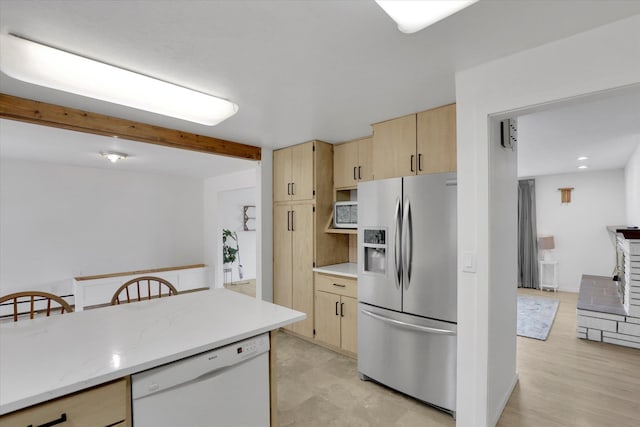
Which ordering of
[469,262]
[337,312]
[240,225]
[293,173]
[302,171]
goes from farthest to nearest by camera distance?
1. [240,225]
2. [293,173]
3. [302,171]
4. [337,312]
5. [469,262]

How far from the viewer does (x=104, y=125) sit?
2.71 meters

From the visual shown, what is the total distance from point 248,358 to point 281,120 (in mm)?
2130

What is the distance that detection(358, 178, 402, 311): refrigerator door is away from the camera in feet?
8.21

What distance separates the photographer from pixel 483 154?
189 cm

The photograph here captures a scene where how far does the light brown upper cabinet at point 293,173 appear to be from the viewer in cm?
364

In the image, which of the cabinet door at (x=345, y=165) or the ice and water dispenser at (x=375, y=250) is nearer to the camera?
the ice and water dispenser at (x=375, y=250)

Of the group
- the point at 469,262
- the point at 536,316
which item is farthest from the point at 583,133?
the point at 536,316

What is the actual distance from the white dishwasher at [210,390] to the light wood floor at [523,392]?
0.81 m

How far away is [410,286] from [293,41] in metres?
1.91

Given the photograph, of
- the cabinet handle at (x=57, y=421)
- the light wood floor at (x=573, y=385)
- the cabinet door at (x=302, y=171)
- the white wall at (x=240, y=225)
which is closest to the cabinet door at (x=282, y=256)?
the cabinet door at (x=302, y=171)

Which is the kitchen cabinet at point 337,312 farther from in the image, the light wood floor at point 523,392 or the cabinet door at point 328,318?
the light wood floor at point 523,392

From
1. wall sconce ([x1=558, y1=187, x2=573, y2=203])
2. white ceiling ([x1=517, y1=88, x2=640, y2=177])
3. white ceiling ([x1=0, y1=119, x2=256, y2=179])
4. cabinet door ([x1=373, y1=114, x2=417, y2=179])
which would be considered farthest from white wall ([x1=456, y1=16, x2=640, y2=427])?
wall sconce ([x1=558, y1=187, x2=573, y2=203])

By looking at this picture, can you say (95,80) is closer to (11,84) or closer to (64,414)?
(11,84)

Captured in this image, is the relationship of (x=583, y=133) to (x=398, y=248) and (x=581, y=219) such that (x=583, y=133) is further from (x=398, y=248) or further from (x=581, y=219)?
(x=581, y=219)
